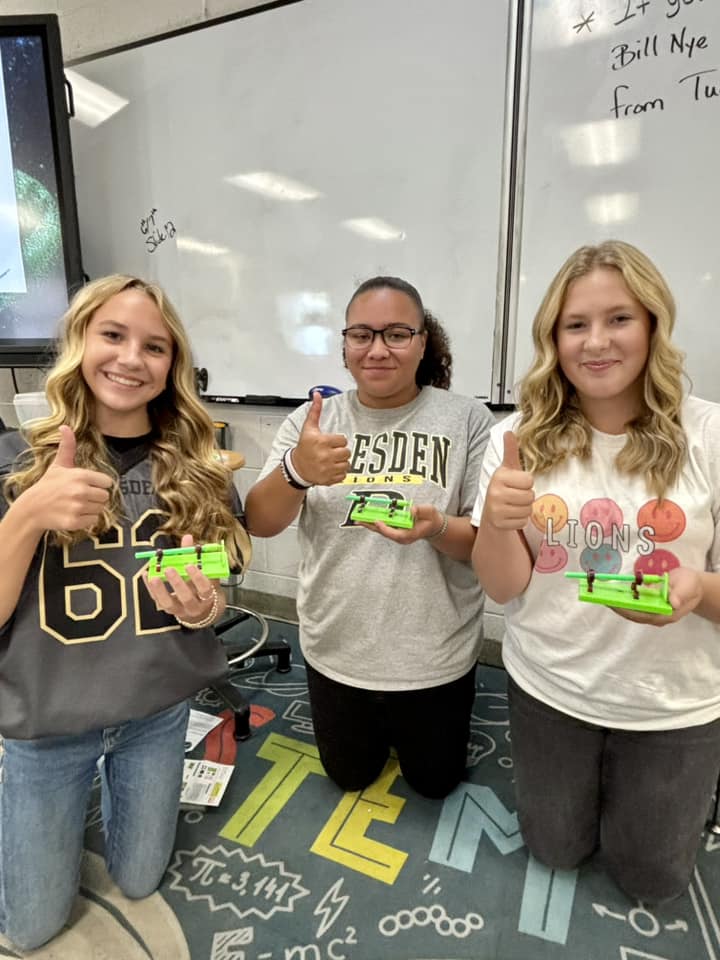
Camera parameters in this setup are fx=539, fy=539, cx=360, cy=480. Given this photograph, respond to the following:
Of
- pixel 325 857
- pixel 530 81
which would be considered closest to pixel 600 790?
pixel 325 857

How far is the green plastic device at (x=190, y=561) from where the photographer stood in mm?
943

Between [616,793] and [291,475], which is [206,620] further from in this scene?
[616,793]

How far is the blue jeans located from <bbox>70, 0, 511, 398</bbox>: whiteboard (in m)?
1.39

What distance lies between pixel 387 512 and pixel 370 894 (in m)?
0.85

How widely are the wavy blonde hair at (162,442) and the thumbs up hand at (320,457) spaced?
0.62ft

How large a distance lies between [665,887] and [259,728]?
3.76 ft

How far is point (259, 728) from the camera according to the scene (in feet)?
5.73

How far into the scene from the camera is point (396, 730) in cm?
142

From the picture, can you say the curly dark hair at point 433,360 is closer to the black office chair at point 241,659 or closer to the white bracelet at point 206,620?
the white bracelet at point 206,620

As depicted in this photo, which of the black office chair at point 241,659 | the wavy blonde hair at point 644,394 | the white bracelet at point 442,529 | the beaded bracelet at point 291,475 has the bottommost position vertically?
the black office chair at point 241,659

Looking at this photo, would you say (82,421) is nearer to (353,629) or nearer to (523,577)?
(353,629)

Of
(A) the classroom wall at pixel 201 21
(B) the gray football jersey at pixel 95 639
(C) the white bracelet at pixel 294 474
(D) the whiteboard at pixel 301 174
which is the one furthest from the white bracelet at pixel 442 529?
(A) the classroom wall at pixel 201 21

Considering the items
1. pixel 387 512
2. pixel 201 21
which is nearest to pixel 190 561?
pixel 387 512

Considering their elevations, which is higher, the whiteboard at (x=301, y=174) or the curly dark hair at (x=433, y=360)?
the whiteboard at (x=301, y=174)
